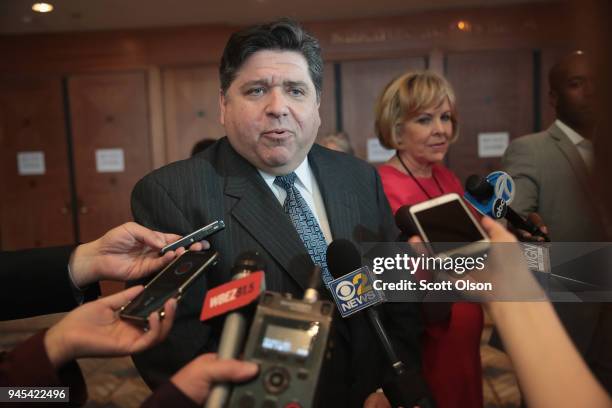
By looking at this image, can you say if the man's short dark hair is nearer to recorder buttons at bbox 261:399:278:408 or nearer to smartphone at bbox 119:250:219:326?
smartphone at bbox 119:250:219:326

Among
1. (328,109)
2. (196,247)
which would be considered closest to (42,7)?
(196,247)

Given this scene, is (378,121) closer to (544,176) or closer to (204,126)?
(544,176)

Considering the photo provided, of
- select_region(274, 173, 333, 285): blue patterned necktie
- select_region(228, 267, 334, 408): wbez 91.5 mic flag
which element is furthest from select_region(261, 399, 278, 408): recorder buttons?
select_region(274, 173, 333, 285): blue patterned necktie

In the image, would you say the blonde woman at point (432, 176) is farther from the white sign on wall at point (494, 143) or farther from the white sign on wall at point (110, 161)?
the white sign on wall at point (110, 161)

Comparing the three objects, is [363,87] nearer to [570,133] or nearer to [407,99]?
[407,99]

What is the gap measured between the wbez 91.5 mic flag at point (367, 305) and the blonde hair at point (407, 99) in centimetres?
67

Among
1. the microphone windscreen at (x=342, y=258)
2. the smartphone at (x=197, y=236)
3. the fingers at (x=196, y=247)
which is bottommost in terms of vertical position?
the microphone windscreen at (x=342, y=258)

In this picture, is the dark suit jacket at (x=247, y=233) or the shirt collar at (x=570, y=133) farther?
the shirt collar at (x=570, y=133)

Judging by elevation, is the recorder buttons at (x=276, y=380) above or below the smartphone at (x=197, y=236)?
below

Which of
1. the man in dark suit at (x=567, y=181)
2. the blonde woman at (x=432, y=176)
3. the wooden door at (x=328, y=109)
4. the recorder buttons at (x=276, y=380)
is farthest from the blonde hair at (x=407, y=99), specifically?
the wooden door at (x=328, y=109)

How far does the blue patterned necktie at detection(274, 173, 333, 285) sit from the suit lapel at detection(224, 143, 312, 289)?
0.05m

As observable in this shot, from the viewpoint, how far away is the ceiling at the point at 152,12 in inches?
55.9

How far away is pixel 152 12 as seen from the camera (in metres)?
1.61

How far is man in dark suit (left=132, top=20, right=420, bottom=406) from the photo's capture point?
3.03 feet
